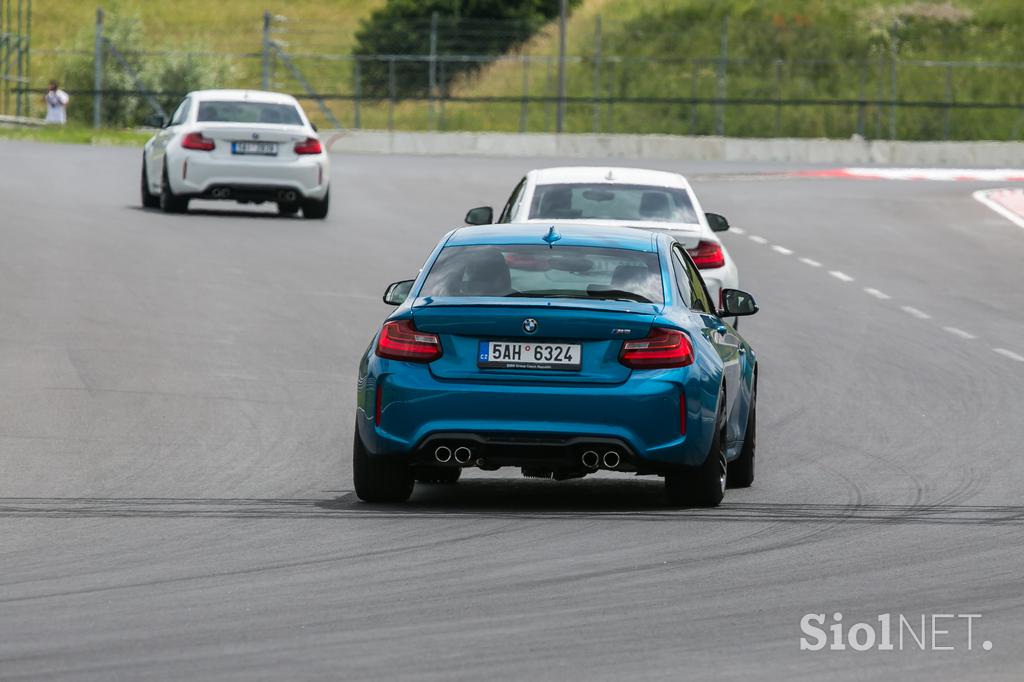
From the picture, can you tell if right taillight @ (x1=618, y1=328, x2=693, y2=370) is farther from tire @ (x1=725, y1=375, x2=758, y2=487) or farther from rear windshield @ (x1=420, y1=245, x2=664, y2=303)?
tire @ (x1=725, y1=375, x2=758, y2=487)

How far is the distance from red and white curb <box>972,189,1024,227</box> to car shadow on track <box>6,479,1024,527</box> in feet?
73.0

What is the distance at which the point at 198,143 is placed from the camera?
1107 inches

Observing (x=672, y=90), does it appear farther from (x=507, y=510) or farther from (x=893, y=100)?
(x=507, y=510)

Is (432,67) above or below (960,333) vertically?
above

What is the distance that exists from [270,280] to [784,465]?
10.4 m

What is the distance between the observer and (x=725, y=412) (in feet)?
35.1

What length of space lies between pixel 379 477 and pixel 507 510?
60cm

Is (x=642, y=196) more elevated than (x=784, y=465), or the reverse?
(x=642, y=196)

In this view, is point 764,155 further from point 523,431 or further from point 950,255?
point 523,431

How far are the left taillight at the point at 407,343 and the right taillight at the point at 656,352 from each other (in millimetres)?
827

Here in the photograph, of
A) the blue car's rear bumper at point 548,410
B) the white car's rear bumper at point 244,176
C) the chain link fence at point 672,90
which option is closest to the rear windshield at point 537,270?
the blue car's rear bumper at point 548,410

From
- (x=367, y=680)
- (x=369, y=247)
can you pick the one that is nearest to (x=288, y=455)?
(x=367, y=680)

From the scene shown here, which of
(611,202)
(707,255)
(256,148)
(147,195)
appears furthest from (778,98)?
(707,255)

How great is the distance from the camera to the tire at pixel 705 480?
10438mm
